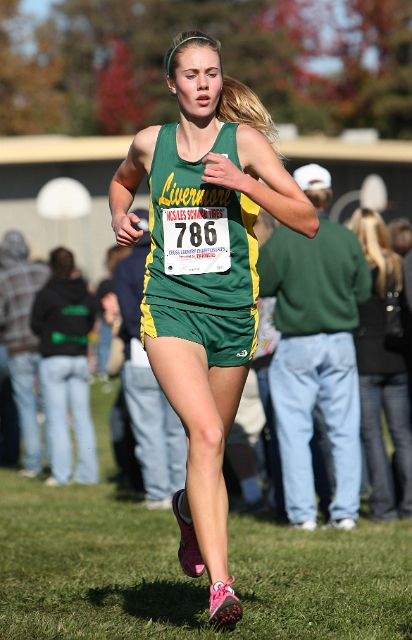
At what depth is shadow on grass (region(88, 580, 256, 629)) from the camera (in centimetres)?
477

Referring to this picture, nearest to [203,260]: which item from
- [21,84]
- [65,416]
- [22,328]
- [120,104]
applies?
[65,416]

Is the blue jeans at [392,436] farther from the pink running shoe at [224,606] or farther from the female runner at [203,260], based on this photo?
the pink running shoe at [224,606]

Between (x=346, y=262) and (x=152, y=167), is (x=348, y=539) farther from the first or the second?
(x=152, y=167)

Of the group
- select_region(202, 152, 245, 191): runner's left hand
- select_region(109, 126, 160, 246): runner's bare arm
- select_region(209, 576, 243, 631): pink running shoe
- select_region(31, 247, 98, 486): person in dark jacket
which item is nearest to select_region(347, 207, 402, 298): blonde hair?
select_region(109, 126, 160, 246): runner's bare arm

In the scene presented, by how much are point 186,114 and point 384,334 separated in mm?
3947

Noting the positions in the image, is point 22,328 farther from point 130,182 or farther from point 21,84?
point 21,84

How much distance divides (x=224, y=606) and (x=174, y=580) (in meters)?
1.54

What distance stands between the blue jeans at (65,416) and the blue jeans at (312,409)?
3493mm

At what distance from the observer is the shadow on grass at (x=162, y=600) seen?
4773mm

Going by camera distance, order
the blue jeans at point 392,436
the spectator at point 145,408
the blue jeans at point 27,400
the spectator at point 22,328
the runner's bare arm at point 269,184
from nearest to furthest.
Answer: the runner's bare arm at point 269,184 < the blue jeans at point 392,436 < the spectator at point 145,408 < the spectator at point 22,328 < the blue jeans at point 27,400

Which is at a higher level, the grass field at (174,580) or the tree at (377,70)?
the tree at (377,70)

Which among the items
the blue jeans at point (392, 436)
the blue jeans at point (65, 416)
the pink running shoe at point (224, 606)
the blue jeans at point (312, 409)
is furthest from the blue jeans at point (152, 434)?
the pink running shoe at point (224, 606)

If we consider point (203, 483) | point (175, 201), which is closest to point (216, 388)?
point (203, 483)

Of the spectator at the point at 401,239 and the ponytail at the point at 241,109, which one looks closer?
the ponytail at the point at 241,109
